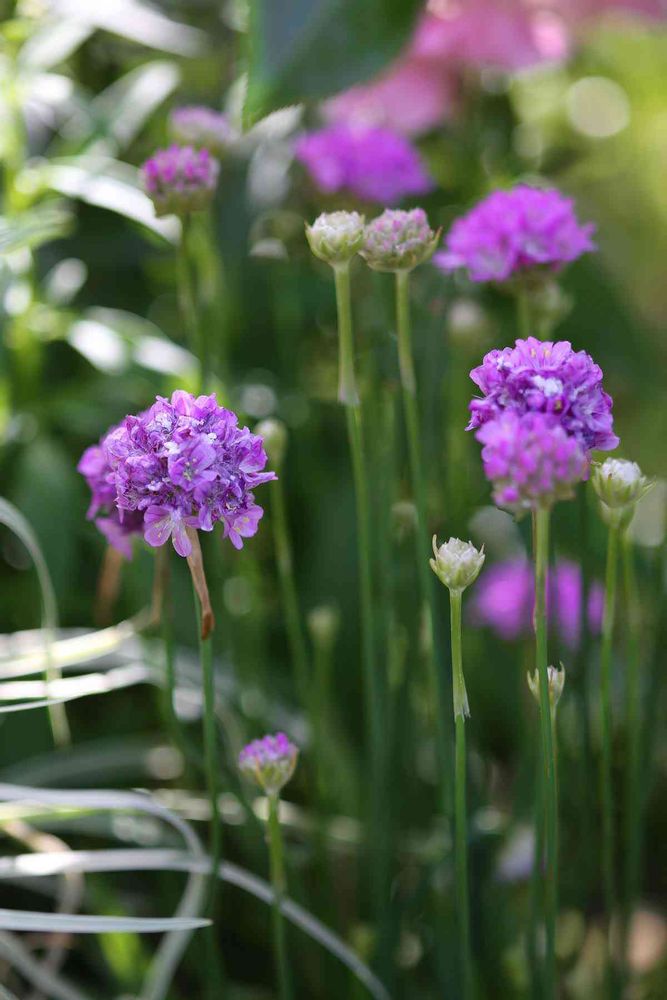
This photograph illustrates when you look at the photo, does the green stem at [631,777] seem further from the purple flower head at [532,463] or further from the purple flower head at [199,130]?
the purple flower head at [199,130]

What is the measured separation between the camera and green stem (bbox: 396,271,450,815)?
447 mm

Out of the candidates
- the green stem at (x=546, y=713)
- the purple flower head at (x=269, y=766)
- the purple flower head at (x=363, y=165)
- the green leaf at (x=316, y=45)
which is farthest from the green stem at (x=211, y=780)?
the purple flower head at (x=363, y=165)

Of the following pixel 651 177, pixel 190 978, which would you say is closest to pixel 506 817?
pixel 190 978

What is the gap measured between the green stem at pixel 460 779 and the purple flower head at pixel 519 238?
0.60 ft

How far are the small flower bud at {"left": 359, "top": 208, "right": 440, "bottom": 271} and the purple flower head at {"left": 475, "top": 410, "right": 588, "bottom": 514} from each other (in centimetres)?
14

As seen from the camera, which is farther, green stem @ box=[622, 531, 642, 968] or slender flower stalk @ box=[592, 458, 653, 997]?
green stem @ box=[622, 531, 642, 968]

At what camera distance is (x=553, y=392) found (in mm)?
342

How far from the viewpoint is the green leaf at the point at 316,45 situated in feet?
1.80

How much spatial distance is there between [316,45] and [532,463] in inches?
14.8

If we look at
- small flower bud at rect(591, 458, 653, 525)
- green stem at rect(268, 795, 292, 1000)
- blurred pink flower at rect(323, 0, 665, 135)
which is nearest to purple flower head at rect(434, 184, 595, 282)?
small flower bud at rect(591, 458, 653, 525)

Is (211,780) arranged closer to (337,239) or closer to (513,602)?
(337,239)

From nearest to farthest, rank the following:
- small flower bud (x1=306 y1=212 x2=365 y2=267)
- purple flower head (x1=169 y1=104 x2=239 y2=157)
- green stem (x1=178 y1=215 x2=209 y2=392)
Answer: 1. small flower bud (x1=306 y1=212 x2=365 y2=267)
2. green stem (x1=178 y1=215 x2=209 y2=392)
3. purple flower head (x1=169 y1=104 x2=239 y2=157)

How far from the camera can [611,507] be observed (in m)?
0.39

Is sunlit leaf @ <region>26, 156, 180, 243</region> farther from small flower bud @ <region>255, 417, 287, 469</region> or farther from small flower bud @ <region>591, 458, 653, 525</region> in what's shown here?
small flower bud @ <region>591, 458, 653, 525</region>
